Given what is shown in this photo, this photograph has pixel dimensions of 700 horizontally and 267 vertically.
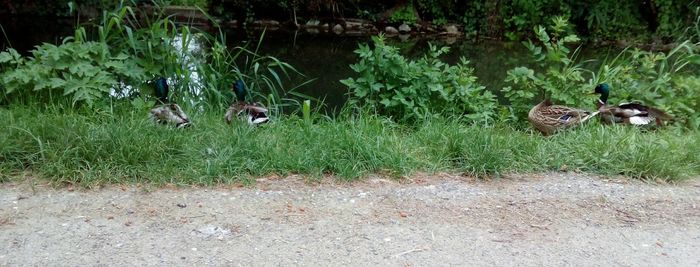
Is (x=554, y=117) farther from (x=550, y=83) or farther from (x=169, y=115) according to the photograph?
(x=169, y=115)

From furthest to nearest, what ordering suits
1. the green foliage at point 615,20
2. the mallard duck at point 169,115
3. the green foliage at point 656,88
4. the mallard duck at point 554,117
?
the green foliage at point 615,20 → the green foliage at point 656,88 → the mallard duck at point 554,117 → the mallard duck at point 169,115

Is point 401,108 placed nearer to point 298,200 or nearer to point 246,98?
point 246,98

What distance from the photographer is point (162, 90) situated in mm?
6160

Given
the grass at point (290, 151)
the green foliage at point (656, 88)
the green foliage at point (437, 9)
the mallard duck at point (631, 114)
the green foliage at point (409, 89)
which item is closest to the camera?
the grass at point (290, 151)

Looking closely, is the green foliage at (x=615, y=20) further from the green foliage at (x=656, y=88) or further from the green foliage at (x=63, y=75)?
the green foliage at (x=63, y=75)

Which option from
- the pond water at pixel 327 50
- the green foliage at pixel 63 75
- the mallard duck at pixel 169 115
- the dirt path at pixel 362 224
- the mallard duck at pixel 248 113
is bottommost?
the pond water at pixel 327 50

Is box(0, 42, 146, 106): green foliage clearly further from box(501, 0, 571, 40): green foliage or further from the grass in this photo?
box(501, 0, 571, 40): green foliage

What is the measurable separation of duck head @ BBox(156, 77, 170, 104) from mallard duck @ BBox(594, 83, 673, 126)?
3.92 m

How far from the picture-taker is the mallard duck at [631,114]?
614 centimetres

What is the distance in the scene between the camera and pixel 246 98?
22.3 ft

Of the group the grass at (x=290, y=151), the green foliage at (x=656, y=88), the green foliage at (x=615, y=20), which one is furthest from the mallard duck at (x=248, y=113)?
the green foliage at (x=615, y=20)

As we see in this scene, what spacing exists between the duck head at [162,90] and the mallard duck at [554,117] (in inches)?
128

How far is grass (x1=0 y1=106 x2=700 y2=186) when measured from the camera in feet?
15.3

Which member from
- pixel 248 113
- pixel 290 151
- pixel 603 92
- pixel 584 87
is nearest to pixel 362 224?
pixel 290 151
